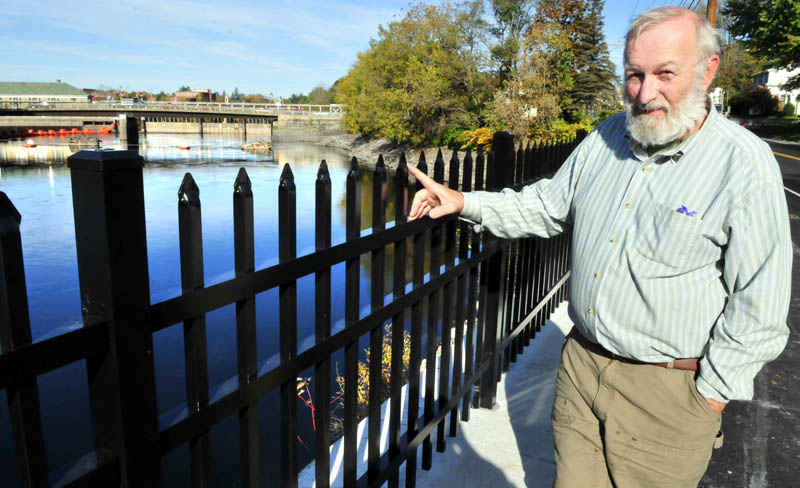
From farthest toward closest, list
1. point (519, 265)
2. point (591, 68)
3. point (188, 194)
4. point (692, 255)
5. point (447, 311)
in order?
point (591, 68) → point (519, 265) → point (447, 311) → point (692, 255) → point (188, 194)

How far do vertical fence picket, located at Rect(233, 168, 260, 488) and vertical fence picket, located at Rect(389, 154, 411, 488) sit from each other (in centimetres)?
73

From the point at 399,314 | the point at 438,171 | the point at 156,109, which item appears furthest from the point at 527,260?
the point at 156,109

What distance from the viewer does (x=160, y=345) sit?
14078 millimetres

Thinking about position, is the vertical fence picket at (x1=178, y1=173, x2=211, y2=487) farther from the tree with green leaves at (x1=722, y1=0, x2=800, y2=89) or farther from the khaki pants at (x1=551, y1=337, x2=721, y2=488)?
the tree with green leaves at (x1=722, y1=0, x2=800, y2=89)

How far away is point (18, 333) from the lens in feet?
3.14

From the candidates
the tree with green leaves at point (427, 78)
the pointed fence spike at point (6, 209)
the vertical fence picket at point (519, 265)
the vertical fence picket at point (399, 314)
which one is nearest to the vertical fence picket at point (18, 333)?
the pointed fence spike at point (6, 209)

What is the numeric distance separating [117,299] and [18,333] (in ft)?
0.56

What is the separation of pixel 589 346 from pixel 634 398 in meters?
0.23

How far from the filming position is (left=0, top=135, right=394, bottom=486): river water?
32.9 ft

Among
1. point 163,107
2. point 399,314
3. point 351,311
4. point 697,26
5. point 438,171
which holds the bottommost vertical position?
point 399,314

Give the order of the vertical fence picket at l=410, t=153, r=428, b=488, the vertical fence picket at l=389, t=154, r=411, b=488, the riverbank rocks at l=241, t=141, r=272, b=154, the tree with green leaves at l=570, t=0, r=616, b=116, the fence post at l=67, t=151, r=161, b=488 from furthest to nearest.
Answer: the riverbank rocks at l=241, t=141, r=272, b=154 < the tree with green leaves at l=570, t=0, r=616, b=116 < the vertical fence picket at l=410, t=153, r=428, b=488 < the vertical fence picket at l=389, t=154, r=411, b=488 < the fence post at l=67, t=151, r=161, b=488

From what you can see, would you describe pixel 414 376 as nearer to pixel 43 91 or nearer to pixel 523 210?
pixel 523 210

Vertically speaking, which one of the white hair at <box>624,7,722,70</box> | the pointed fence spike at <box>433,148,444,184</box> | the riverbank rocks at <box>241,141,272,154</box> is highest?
the white hair at <box>624,7,722,70</box>

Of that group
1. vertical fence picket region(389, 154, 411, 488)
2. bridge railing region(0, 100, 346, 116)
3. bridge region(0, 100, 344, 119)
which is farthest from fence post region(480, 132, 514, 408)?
bridge region(0, 100, 344, 119)
